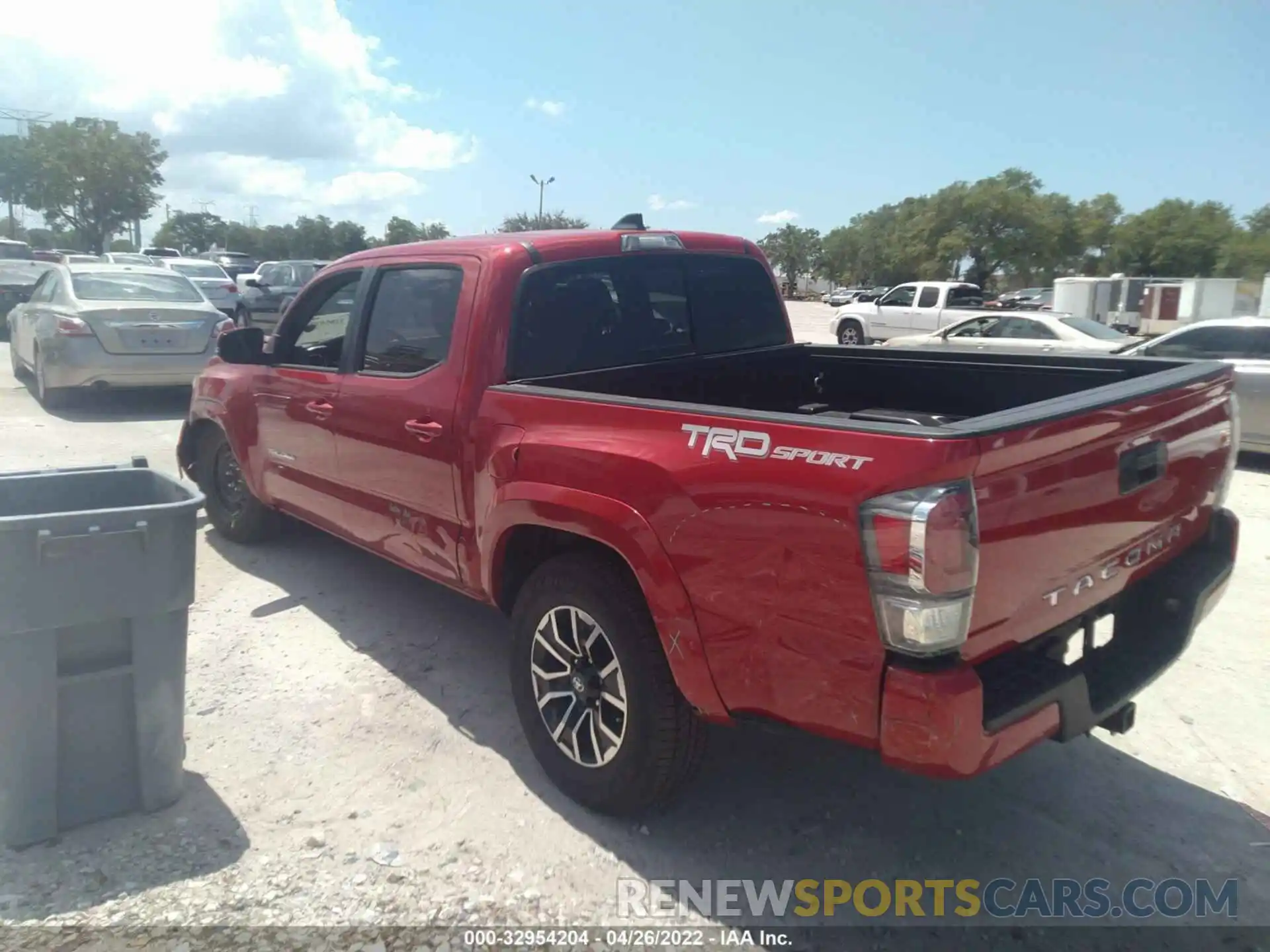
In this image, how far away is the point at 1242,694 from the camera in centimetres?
419

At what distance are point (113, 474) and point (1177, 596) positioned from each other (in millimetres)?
3737

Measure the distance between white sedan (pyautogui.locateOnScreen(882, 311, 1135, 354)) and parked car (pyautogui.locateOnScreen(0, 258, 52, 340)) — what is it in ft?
54.8

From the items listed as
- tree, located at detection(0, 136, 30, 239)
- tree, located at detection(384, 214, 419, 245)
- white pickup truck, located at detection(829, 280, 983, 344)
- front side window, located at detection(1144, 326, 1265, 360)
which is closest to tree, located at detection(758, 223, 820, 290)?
tree, located at detection(384, 214, 419, 245)

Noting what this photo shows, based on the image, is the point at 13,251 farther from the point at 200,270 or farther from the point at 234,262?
the point at 234,262

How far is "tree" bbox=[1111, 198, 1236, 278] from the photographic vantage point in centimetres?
5312

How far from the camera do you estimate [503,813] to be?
3312 millimetres

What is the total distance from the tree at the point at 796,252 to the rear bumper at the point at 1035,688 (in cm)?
10068

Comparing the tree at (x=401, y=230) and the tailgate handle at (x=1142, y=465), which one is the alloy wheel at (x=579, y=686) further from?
the tree at (x=401, y=230)

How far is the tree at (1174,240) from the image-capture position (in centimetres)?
5312

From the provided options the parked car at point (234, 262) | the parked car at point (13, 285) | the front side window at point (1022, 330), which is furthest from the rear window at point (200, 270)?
the front side window at point (1022, 330)

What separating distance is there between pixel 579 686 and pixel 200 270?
21.6m

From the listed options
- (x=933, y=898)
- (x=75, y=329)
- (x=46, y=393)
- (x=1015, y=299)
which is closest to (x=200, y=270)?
(x=46, y=393)

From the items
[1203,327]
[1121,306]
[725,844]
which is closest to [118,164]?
[1121,306]

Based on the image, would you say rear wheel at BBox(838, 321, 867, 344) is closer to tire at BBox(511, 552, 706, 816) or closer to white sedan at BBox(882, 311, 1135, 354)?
white sedan at BBox(882, 311, 1135, 354)
